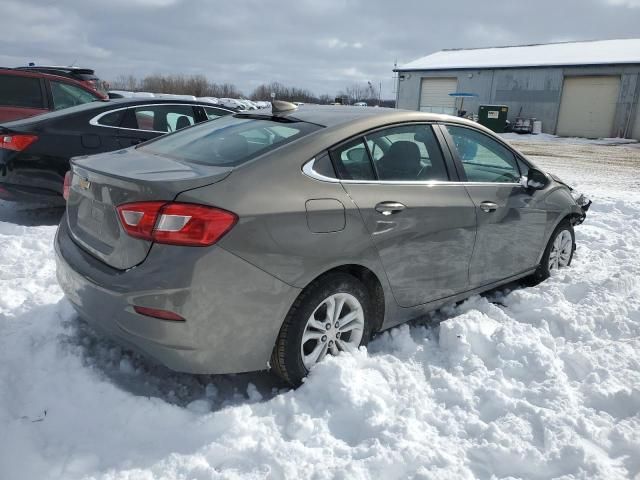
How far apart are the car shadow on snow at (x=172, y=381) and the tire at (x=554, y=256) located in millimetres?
2715

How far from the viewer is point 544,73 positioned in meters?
29.8

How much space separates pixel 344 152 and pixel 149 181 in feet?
3.57

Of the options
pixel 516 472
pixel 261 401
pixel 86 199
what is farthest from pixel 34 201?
pixel 516 472

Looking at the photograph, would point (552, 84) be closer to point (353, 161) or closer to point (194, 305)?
point (353, 161)

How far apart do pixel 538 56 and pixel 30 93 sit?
1277 inches

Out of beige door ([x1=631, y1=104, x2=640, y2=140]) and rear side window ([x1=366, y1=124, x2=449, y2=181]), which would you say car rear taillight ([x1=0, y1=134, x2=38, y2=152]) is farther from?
beige door ([x1=631, y1=104, x2=640, y2=140])

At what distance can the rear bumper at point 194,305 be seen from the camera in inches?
89.4

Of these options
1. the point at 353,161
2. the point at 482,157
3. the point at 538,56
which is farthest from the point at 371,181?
the point at 538,56

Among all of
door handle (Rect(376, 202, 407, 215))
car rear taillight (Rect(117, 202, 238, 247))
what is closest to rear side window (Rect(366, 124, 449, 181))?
door handle (Rect(376, 202, 407, 215))

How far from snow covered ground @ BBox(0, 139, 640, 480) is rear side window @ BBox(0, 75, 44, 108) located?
4.63 meters

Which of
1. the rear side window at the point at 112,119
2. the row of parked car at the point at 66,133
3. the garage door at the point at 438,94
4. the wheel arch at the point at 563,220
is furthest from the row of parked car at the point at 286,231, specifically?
the garage door at the point at 438,94

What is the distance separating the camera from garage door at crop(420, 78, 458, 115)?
112 ft

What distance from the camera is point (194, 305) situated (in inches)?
90.0

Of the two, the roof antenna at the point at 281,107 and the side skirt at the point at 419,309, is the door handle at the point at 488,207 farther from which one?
the roof antenna at the point at 281,107
